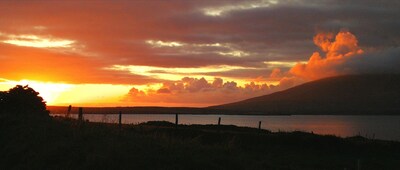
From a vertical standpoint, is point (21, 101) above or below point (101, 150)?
above

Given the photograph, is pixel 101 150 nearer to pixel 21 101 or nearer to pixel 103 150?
pixel 103 150

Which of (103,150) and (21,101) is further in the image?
(21,101)

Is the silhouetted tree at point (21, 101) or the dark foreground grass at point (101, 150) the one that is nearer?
the dark foreground grass at point (101, 150)

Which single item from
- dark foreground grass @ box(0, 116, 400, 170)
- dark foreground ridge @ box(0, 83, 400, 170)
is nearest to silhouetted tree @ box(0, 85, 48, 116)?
dark foreground ridge @ box(0, 83, 400, 170)

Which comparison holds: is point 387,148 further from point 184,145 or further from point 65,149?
point 65,149

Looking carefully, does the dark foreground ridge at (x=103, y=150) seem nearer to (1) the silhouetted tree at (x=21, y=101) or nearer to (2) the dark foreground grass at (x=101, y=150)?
(2) the dark foreground grass at (x=101, y=150)

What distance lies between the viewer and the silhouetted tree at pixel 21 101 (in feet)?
137

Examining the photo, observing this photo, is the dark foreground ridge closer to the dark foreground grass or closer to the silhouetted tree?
the dark foreground grass

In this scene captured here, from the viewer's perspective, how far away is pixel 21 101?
141 feet

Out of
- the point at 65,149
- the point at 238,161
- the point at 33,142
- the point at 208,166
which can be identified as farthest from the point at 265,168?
the point at 33,142

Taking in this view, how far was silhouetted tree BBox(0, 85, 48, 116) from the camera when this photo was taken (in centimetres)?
4184

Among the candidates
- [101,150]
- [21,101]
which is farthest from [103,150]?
[21,101]

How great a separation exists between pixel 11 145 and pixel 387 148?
102 ft

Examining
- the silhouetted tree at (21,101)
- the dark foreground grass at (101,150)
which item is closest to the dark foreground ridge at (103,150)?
the dark foreground grass at (101,150)
